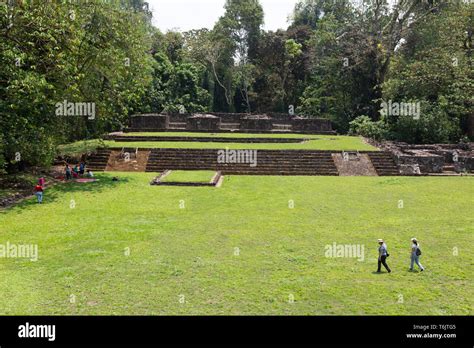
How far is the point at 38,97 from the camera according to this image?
13641 millimetres

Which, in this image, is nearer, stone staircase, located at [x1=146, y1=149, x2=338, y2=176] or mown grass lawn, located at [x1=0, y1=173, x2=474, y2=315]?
mown grass lawn, located at [x1=0, y1=173, x2=474, y2=315]

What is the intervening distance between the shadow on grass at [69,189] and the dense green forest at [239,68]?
1.40m

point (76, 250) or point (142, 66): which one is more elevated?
point (142, 66)

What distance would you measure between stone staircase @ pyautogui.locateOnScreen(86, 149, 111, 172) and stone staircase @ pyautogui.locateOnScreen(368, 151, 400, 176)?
44.6 feet

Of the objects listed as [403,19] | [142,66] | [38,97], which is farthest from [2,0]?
[403,19]

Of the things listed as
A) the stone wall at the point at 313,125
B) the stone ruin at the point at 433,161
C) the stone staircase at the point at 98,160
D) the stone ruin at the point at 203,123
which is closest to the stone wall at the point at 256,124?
the stone ruin at the point at 203,123

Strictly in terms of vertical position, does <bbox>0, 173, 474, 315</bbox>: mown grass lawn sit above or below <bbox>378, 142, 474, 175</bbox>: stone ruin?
below

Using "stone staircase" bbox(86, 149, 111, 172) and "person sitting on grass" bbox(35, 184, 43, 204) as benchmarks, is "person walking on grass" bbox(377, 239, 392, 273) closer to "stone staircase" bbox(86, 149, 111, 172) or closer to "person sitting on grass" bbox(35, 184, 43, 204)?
"person sitting on grass" bbox(35, 184, 43, 204)

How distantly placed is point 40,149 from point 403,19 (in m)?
29.9

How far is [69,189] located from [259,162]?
921 cm

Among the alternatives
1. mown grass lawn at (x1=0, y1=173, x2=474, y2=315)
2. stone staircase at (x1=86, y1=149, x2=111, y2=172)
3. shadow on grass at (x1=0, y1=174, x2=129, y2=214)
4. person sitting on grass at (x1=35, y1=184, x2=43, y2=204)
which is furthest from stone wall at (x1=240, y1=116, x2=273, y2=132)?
person sitting on grass at (x1=35, y1=184, x2=43, y2=204)

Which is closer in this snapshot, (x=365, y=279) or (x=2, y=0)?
(x=365, y=279)

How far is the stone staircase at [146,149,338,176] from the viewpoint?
66.0 ft
